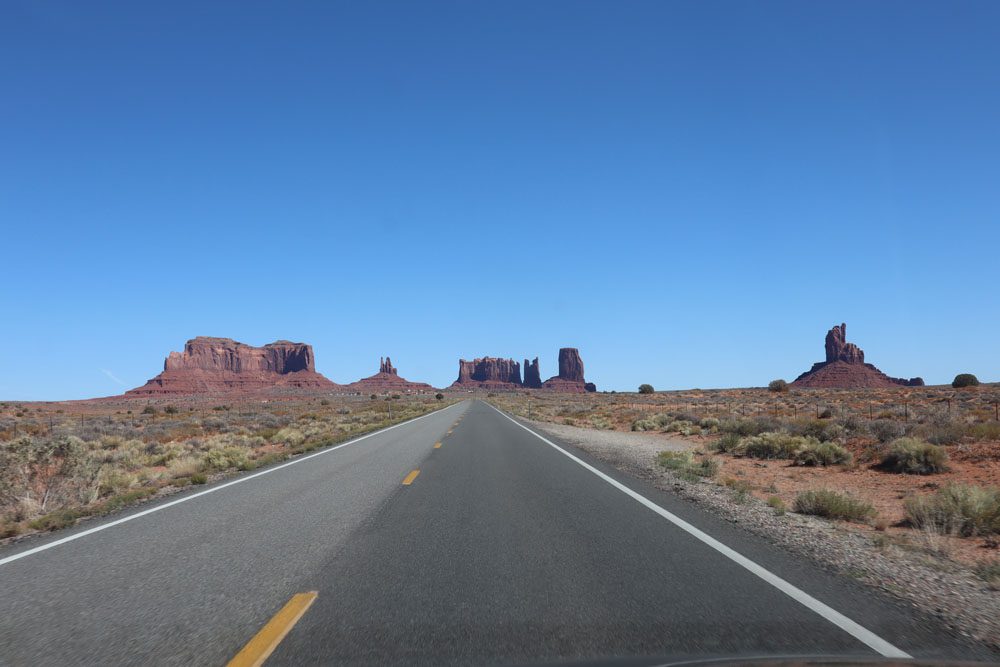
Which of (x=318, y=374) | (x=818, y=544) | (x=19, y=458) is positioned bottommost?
(x=818, y=544)

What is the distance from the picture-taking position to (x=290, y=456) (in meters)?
18.9

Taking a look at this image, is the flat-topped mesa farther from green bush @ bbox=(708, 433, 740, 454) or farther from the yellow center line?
the yellow center line

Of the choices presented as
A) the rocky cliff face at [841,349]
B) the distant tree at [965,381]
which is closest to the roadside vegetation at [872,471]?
the distant tree at [965,381]

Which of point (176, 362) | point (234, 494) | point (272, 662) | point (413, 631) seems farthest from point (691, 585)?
point (176, 362)

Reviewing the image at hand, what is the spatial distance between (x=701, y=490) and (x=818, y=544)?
4337 mm

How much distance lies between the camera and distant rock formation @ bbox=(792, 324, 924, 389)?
13738 cm

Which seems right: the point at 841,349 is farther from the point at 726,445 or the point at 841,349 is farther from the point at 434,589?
the point at 434,589

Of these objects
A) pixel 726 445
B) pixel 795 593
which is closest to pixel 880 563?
pixel 795 593

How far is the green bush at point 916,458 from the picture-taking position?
14445mm

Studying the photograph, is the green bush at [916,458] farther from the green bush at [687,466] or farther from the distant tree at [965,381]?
the distant tree at [965,381]

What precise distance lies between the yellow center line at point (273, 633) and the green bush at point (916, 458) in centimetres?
Answer: 1411

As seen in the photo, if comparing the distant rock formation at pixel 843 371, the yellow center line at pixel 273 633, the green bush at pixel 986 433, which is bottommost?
the yellow center line at pixel 273 633

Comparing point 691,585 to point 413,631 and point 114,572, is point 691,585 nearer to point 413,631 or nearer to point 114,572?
point 413,631

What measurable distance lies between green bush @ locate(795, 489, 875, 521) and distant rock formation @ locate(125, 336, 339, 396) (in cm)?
17823
